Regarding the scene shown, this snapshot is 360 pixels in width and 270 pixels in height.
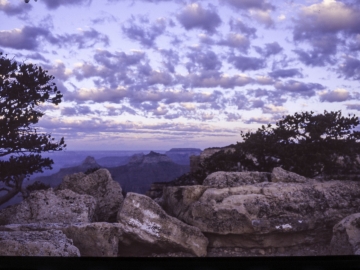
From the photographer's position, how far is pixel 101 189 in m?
12.8

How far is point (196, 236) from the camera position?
10.7 meters

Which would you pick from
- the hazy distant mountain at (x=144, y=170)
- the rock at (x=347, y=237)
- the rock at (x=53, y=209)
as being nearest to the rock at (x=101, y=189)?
the rock at (x=53, y=209)

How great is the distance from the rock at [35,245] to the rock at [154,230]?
2.46 meters

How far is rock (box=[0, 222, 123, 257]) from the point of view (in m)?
9.09

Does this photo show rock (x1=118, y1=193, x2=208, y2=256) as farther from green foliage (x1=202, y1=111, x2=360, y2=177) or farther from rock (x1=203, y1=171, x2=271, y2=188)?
green foliage (x1=202, y1=111, x2=360, y2=177)

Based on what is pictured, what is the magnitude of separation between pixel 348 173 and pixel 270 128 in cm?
470

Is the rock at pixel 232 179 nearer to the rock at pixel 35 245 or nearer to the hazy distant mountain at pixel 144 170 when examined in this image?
the rock at pixel 35 245

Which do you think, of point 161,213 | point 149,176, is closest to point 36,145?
point 161,213

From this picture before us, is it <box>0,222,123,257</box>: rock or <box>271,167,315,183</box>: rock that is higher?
<box>271,167,315,183</box>: rock

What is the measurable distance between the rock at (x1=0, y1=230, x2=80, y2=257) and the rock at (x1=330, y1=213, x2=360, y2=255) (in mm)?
6347

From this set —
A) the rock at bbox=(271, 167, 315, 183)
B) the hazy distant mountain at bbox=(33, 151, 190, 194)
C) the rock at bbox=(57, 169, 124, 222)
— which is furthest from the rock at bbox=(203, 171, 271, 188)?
the hazy distant mountain at bbox=(33, 151, 190, 194)

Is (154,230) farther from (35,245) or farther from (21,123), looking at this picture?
(21,123)

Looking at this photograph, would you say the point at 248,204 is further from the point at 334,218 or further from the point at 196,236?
the point at 334,218

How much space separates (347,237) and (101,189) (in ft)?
23.8
